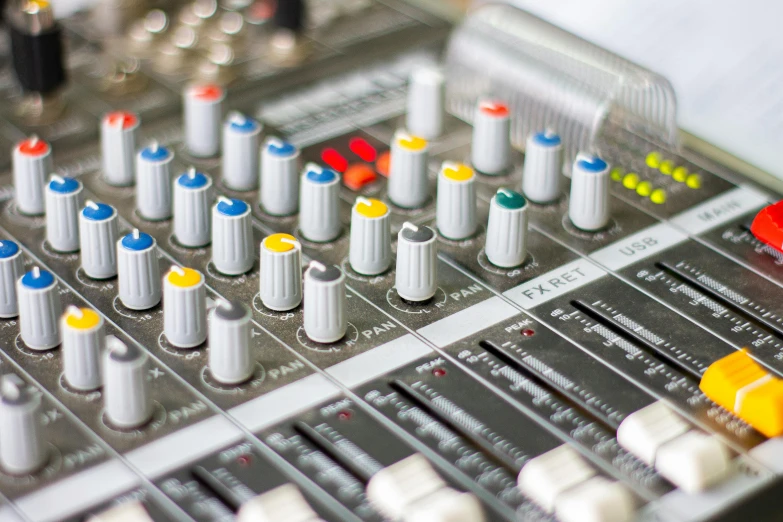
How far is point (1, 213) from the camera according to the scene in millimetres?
1585

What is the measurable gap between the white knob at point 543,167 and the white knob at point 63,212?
2.02 feet

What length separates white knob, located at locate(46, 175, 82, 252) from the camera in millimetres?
1450

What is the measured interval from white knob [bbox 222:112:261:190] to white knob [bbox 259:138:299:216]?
5 cm

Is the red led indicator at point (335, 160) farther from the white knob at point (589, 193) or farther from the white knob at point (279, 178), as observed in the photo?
the white knob at point (589, 193)

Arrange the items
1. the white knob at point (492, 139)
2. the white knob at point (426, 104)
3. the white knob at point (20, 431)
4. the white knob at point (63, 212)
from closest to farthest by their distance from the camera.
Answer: the white knob at point (20, 431) → the white knob at point (63, 212) → the white knob at point (492, 139) → the white knob at point (426, 104)

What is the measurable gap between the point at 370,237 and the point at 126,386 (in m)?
0.39

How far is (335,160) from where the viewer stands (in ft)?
5.67

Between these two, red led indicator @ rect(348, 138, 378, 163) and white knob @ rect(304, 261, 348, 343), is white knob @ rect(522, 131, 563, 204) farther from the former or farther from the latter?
white knob @ rect(304, 261, 348, 343)

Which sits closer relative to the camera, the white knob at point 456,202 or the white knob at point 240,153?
the white knob at point 456,202

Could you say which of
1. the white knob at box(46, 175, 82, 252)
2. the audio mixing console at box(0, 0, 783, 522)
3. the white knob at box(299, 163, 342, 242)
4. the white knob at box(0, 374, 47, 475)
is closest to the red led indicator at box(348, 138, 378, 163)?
the audio mixing console at box(0, 0, 783, 522)

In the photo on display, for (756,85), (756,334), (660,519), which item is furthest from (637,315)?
(756,85)

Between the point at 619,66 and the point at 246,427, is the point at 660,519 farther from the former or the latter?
the point at 619,66

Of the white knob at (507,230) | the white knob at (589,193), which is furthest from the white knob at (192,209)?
the white knob at (589,193)

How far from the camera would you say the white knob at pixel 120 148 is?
63.9 inches
